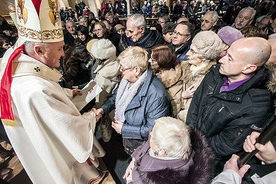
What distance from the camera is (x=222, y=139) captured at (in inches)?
56.1

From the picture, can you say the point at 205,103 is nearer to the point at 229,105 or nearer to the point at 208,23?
the point at 229,105

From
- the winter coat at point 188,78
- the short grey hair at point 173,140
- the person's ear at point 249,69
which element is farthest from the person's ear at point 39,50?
the person's ear at point 249,69

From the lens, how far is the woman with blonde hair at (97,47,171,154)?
1.57 meters

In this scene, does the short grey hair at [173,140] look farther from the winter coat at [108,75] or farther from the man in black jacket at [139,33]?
the man in black jacket at [139,33]

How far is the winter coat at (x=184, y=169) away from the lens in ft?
3.52

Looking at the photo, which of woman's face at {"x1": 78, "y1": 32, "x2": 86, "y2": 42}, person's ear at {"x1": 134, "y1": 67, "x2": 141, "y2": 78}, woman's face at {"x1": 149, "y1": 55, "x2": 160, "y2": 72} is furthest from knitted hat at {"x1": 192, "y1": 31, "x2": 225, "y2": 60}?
woman's face at {"x1": 78, "y1": 32, "x2": 86, "y2": 42}

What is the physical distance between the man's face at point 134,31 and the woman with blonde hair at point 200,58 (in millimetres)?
1105

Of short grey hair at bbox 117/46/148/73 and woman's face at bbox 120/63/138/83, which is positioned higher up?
short grey hair at bbox 117/46/148/73

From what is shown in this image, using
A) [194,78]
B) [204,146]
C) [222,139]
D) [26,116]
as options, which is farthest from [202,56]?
[26,116]

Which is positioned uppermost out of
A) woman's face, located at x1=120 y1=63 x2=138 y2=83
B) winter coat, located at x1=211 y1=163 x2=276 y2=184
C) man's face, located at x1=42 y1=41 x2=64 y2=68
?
man's face, located at x1=42 y1=41 x2=64 y2=68

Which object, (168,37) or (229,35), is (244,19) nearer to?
(168,37)

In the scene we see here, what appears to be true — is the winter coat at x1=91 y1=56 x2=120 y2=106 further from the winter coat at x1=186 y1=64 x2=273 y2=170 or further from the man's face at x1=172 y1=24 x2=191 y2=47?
the winter coat at x1=186 y1=64 x2=273 y2=170

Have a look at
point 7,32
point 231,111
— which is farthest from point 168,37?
point 7,32

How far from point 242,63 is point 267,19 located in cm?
337
